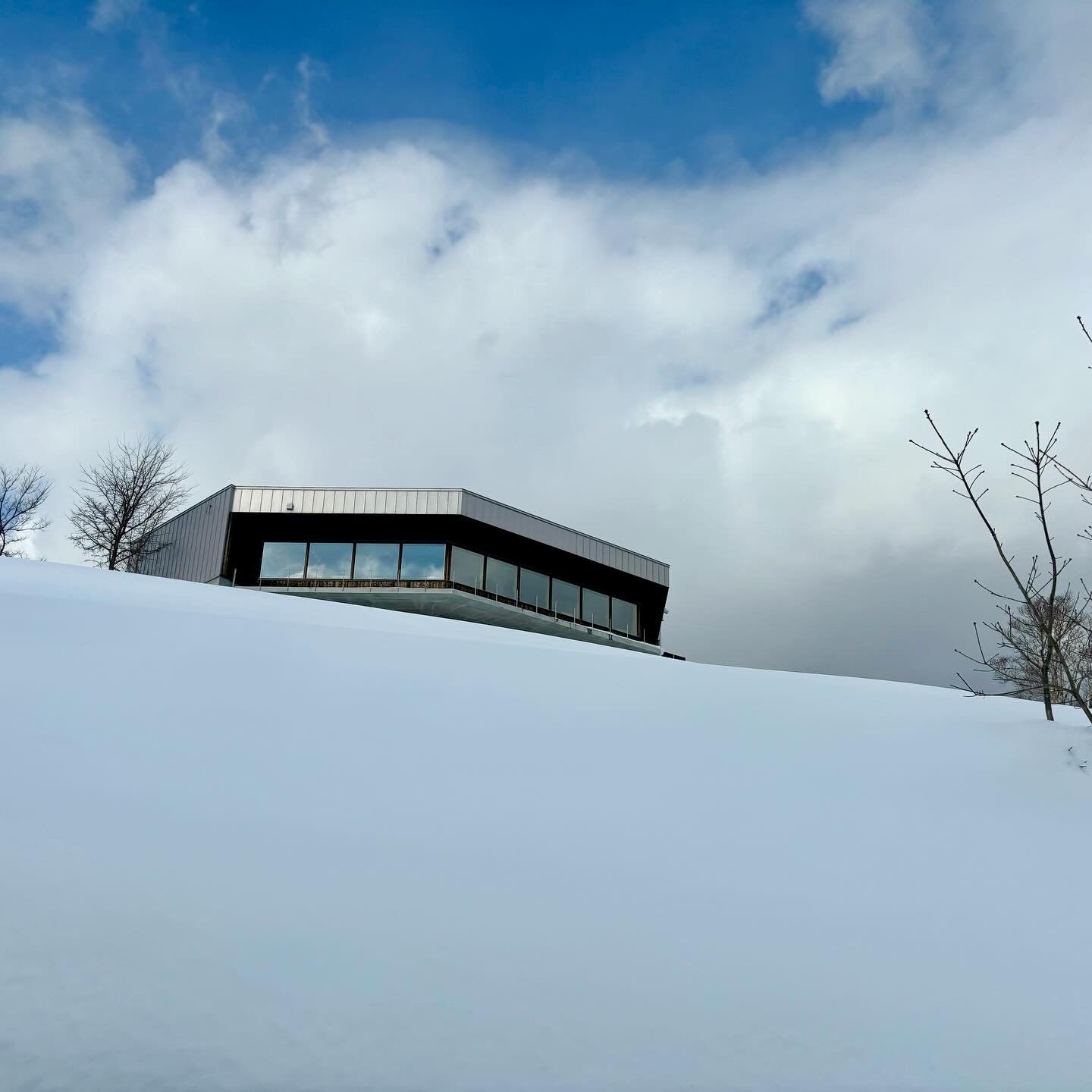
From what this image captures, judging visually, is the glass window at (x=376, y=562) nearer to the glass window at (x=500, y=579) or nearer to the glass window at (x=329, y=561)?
the glass window at (x=329, y=561)

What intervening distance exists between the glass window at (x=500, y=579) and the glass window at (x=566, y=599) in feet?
5.00

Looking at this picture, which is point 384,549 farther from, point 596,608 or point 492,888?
point 492,888

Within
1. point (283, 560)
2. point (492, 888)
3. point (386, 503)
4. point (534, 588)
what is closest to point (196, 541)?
point (283, 560)

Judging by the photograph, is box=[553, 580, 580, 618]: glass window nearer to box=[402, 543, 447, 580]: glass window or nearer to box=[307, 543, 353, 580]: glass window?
box=[402, 543, 447, 580]: glass window

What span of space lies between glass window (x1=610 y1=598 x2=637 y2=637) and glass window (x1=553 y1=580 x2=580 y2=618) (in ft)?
4.50

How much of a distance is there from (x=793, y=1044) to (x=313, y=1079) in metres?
1.20

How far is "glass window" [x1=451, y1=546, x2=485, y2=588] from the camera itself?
20.0 meters

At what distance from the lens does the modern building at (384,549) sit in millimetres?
19766

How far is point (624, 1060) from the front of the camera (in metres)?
2.15

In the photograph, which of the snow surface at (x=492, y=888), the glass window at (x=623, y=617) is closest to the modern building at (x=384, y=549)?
the glass window at (x=623, y=617)

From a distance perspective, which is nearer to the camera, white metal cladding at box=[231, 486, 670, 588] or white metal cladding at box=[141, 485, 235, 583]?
white metal cladding at box=[231, 486, 670, 588]

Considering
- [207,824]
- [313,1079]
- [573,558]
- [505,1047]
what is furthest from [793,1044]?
[573,558]

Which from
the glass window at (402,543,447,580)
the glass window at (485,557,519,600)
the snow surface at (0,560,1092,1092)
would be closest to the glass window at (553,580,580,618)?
the glass window at (485,557,519,600)

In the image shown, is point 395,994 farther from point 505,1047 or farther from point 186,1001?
point 186,1001
